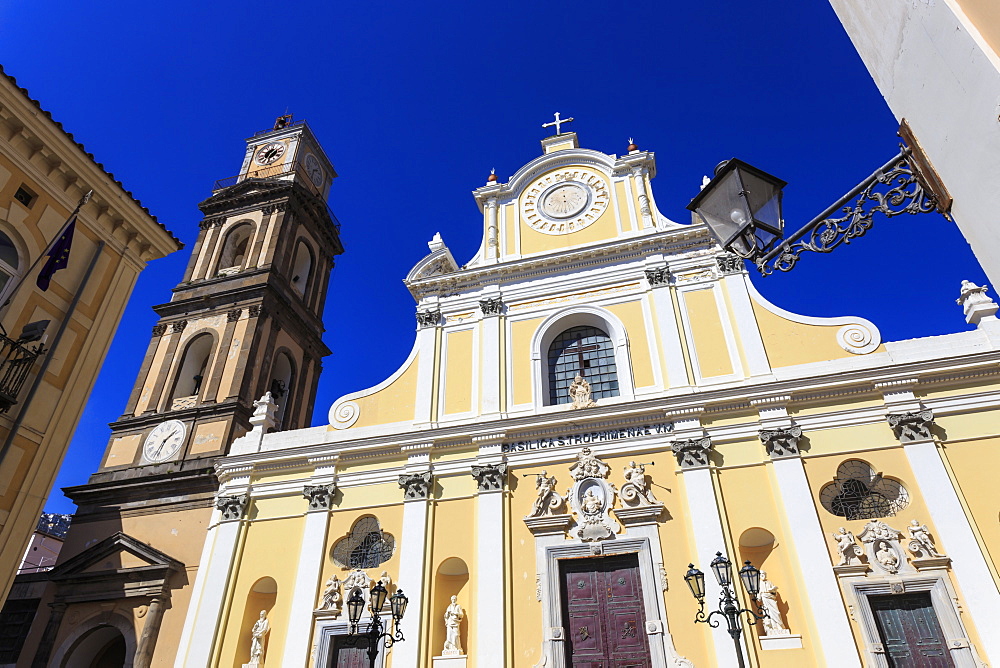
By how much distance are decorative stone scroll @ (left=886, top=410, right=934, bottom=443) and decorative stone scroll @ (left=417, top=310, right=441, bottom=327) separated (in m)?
10.1

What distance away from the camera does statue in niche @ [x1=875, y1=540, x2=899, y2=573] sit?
1054cm

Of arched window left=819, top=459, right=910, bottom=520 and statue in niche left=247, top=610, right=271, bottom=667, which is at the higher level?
arched window left=819, top=459, right=910, bottom=520

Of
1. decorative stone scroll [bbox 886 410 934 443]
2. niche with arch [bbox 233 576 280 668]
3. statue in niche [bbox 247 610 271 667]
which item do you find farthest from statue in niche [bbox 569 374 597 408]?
statue in niche [bbox 247 610 271 667]

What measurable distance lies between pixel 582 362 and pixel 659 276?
2722 millimetres

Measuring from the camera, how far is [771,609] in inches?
420

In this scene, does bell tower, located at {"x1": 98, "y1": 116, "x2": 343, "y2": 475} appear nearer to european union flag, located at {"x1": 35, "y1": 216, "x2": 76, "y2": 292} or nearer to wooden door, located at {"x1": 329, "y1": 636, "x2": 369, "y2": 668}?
wooden door, located at {"x1": 329, "y1": 636, "x2": 369, "y2": 668}

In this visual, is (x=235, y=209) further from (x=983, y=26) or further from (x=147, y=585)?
(x=983, y=26)

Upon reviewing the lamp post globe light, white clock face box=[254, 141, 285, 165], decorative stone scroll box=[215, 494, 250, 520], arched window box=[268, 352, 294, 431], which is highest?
white clock face box=[254, 141, 285, 165]

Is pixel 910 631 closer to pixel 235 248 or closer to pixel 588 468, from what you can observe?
pixel 588 468

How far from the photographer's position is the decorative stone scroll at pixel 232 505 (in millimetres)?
14336

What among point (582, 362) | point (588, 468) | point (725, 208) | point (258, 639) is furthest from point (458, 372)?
point (725, 208)

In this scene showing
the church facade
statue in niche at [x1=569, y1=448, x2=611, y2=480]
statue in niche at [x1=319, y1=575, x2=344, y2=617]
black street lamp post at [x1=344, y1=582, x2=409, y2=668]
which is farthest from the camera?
statue in niche at [x1=569, y1=448, x2=611, y2=480]

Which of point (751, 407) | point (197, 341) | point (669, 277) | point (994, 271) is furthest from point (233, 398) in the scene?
point (994, 271)

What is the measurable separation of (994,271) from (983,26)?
92cm
